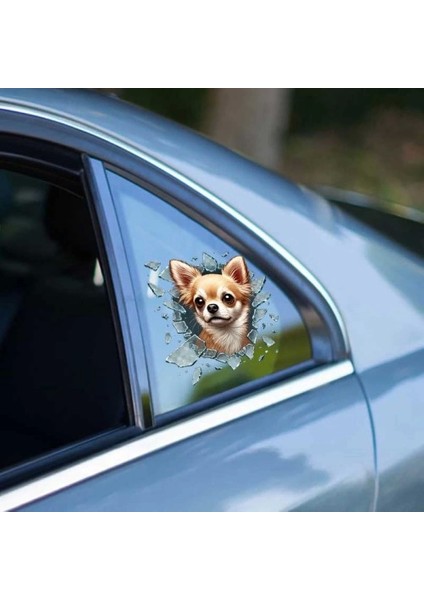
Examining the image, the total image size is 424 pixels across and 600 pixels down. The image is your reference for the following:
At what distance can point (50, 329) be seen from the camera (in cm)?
226

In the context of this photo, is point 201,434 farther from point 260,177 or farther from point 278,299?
point 260,177

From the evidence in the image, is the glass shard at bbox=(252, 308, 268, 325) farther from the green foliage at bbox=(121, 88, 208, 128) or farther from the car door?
the green foliage at bbox=(121, 88, 208, 128)

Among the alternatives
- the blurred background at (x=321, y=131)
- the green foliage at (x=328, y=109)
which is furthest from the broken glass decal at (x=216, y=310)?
the green foliage at (x=328, y=109)

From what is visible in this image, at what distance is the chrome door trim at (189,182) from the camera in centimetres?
181

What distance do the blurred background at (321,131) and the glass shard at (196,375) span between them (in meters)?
2.92

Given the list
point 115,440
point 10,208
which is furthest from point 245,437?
point 10,208

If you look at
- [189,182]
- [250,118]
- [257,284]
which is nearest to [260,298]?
[257,284]

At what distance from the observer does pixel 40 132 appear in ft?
5.88

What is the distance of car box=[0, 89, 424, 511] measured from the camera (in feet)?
5.62

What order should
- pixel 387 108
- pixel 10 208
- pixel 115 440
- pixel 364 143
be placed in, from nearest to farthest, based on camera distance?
pixel 115 440, pixel 10 208, pixel 387 108, pixel 364 143

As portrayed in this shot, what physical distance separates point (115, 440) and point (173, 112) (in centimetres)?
483

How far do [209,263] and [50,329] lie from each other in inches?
22.0

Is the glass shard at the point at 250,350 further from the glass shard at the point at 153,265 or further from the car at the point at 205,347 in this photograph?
the glass shard at the point at 153,265

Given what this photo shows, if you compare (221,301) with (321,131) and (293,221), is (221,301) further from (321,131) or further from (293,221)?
(321,131)
